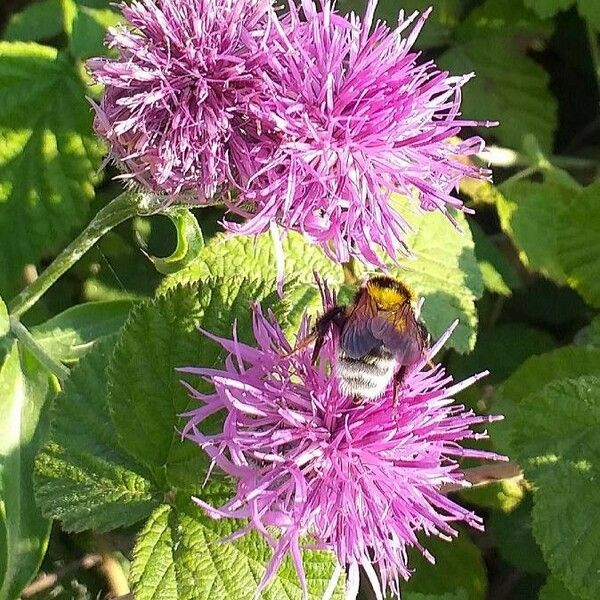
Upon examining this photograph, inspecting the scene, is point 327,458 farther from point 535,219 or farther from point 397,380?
point 535,219

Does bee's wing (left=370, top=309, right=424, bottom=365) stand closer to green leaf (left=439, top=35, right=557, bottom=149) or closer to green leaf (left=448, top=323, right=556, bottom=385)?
green leaf (left=448, top=323, right=556, bottom=385)

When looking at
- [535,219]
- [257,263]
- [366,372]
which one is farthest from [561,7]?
[366,372]

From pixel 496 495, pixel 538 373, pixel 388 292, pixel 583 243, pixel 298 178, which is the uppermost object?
pixel 298 178

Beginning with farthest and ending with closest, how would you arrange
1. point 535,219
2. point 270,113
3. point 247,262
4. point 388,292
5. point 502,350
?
point 502,350 → point 535,219 → point 247,262 → point 388,292 → point 270,113

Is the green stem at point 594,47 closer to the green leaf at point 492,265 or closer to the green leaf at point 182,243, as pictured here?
the green leaf at point 492,265

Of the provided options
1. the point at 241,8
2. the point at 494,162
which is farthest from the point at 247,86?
the point at 494,162

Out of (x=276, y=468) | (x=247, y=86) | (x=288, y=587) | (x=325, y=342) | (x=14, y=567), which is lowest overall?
(x=14, y=567)

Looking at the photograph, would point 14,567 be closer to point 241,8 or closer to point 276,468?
point 276,468
